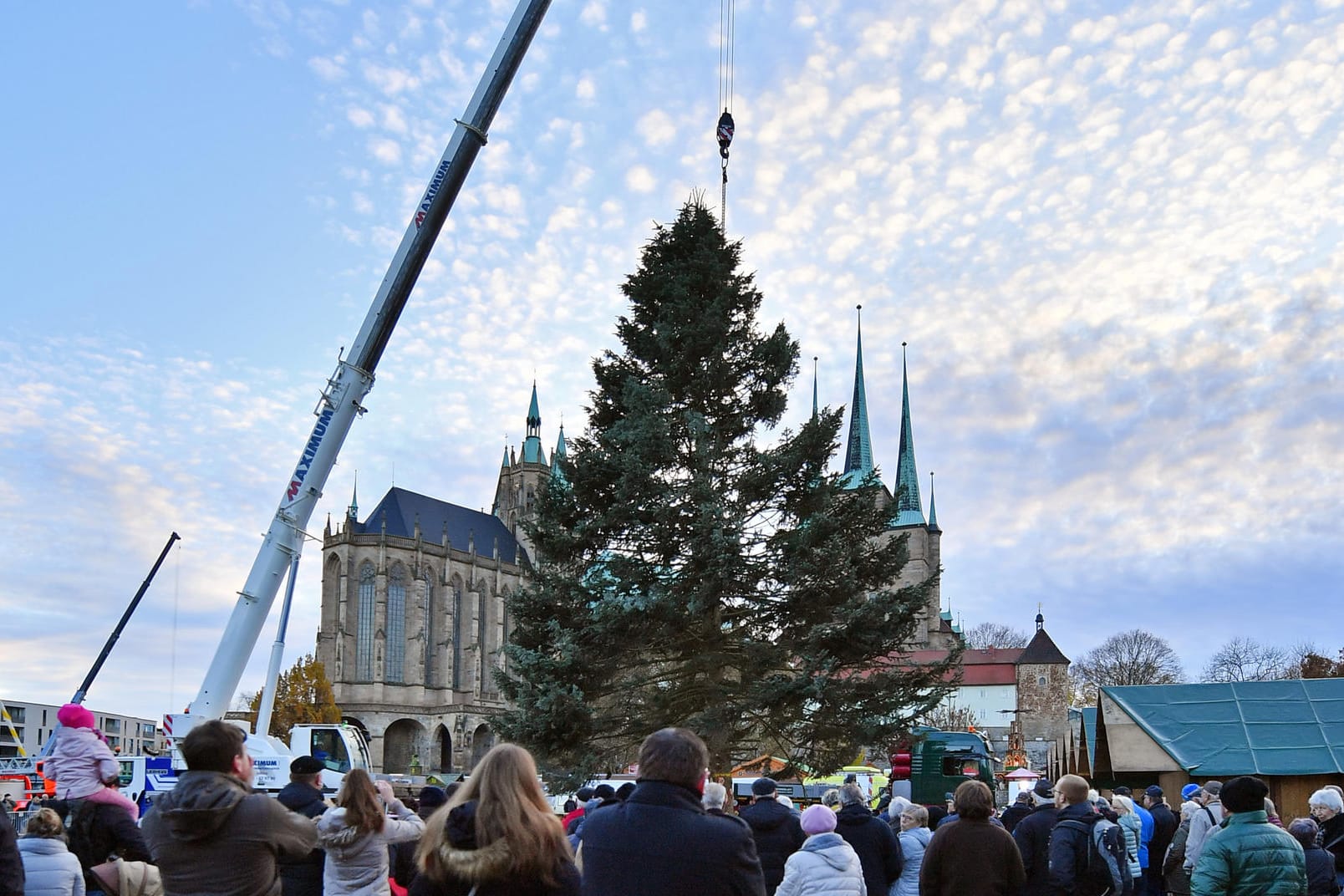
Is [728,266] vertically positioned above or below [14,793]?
above

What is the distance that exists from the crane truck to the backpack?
13086 millimetres

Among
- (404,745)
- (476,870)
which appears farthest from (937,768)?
(404,745)

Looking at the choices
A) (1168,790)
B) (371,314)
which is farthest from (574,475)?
(1168,790)

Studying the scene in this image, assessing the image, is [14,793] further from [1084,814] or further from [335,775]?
[1084,814]

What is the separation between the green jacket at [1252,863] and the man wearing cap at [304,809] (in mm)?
4578

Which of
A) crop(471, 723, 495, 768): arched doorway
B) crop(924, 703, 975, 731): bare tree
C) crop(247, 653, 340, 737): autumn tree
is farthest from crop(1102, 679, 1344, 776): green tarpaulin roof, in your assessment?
crop(471, 723, 495, 768): arched doorway

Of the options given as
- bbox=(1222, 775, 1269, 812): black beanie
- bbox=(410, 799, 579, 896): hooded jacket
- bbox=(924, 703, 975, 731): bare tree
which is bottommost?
bbox=(924, 703, 975, 731): bare tree

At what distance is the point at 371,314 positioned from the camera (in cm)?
1903

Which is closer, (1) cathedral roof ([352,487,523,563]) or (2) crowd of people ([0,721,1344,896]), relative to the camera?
(2) crowd of people ([0,721,1344,896])

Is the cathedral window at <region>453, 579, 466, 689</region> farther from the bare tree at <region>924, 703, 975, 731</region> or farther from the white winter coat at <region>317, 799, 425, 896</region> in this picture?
the white winter coat at <region>317, 799, 425, 896</region>

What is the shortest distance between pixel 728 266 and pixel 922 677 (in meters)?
8.34

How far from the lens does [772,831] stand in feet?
24.6

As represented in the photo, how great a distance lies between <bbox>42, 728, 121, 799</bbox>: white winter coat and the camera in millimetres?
6207

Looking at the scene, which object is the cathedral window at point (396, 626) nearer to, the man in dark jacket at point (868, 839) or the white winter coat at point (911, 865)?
the white winter coat at point (911, 865)
